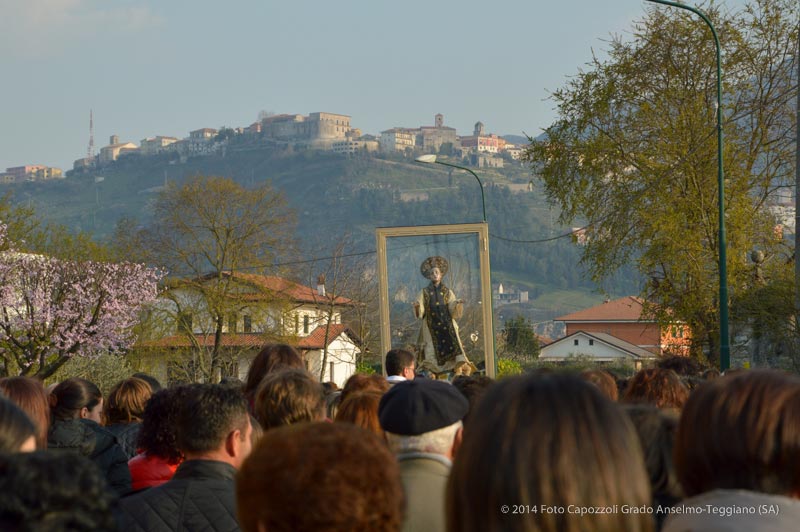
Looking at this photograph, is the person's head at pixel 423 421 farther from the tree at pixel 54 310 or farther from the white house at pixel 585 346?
the white house at pixel 585 346

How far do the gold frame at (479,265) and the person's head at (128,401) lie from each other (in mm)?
8884

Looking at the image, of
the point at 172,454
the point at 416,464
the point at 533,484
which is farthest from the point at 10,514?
the point at 172,454

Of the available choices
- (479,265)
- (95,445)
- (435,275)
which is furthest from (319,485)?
(479,265)

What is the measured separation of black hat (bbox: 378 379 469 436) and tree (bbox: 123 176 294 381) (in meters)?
51.3

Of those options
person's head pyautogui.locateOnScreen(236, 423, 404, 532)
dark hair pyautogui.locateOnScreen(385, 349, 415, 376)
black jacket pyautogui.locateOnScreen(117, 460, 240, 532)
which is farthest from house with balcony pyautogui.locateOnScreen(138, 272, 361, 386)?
person's head pyautogui.locateOnScreen(236, 423, 404, 532)

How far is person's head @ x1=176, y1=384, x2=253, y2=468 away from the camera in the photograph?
4406 millimetres

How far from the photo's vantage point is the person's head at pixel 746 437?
9.13 feet

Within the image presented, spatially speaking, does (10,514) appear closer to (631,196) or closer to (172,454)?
(172,454)

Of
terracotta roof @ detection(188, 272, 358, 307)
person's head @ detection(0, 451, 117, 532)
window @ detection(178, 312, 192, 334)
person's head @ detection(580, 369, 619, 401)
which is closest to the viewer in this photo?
person's head @ detection(0, 451, 117, 532)

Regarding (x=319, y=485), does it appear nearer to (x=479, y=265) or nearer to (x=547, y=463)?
(x=547, y=463)

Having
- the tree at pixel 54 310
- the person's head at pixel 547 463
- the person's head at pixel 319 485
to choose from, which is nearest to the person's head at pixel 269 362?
the person's head at pixel 319 485

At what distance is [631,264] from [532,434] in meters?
27.9

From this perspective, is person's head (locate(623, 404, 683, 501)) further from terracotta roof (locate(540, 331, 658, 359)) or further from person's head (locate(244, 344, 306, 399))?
terracotta roof (locate(540, 331, 658, 359))

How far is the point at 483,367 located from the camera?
51.7ft
